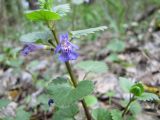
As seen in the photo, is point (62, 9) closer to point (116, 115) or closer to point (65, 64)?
point (65, 64)

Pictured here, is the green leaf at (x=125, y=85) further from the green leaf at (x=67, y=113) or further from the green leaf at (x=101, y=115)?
the green leaf at (x=67, y=113)

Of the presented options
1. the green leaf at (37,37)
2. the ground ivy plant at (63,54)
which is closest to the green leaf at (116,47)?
the ground ivy plant at (63,54)

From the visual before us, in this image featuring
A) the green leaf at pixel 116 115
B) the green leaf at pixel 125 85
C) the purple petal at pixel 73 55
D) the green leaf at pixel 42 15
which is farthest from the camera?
the green leaf at pixel 125 85

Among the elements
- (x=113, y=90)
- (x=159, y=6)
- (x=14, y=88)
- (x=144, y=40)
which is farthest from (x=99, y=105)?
(x=159, y=6)

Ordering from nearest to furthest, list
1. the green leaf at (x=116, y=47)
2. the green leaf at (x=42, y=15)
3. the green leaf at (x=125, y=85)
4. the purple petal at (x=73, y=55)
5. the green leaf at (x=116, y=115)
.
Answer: the green leaf at (x=42, y=15)
the purple petal at (x=73, y=55)
the green leaf at (x=116, y=115)
the green leaf at (x=125, y=85)
the green leaf at (x=116, y=47)

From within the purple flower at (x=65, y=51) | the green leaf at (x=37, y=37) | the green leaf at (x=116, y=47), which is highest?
the green leaf at (x=37, y=37)

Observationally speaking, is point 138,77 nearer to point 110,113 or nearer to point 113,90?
point 113,90

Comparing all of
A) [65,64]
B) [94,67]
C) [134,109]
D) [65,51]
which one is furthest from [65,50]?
[134,109]

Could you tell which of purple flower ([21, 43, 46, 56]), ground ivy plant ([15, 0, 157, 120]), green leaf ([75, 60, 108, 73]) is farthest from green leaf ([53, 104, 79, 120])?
purple flower ([21, 43, 46, 56])
